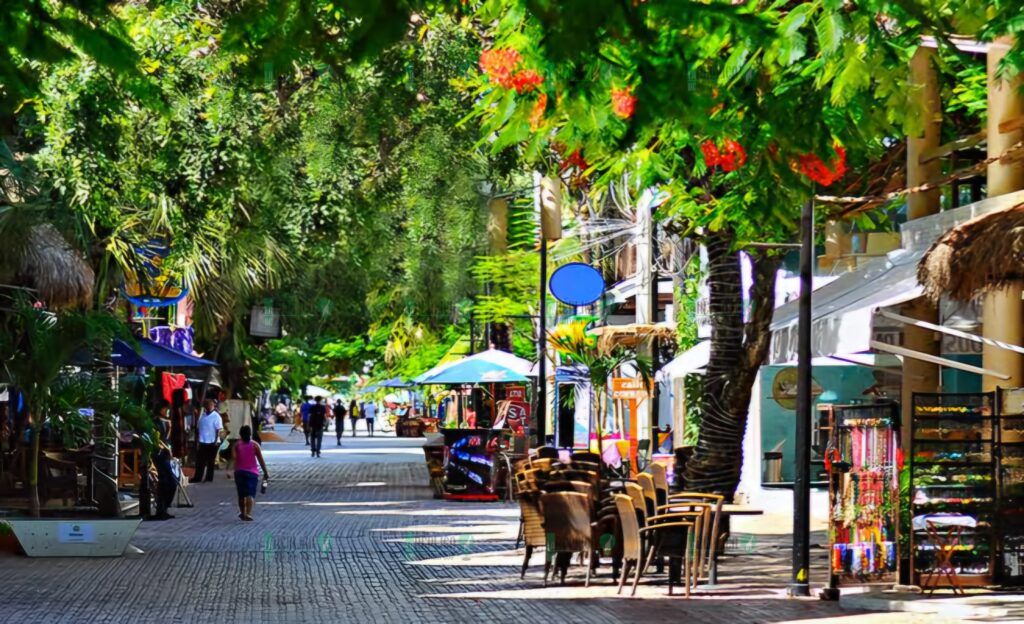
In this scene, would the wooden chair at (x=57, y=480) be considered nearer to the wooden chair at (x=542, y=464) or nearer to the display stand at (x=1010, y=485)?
the wooden chair at (x=542, y=464)

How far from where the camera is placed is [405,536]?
74.4 ft

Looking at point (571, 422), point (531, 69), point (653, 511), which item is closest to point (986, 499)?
point (653, 511)

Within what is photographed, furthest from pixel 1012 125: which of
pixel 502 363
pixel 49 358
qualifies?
pixel 502 363

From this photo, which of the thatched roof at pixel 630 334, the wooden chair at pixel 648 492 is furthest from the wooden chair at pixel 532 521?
the thatched roof at pixel 630 334

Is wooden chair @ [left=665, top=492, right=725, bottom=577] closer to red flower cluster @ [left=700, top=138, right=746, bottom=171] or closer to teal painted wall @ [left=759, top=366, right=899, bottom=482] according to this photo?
red flower cluster @ [left=700, top=138, right=746, bottom=171]

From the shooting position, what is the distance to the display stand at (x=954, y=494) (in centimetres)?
1458

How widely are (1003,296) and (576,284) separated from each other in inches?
504

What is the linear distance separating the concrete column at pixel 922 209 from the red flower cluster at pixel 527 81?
25.6ft

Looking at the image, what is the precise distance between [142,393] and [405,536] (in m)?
10.3

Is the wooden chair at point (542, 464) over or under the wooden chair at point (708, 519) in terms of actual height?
over

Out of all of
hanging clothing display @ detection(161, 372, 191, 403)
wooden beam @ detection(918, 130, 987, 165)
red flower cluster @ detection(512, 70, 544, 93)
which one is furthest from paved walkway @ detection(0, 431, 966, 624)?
hanging clothing display @ detection(161, 372, 191, 403)

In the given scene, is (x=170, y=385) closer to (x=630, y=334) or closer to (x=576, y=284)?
(x=630, y=334)

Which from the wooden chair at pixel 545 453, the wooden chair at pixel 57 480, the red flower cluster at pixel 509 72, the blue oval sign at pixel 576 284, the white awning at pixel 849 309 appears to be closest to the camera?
the red flower cluster at pixel 509 72

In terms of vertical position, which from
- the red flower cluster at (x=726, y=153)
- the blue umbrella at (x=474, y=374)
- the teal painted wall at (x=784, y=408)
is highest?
the red flower cluster at (x=726, y=153)
